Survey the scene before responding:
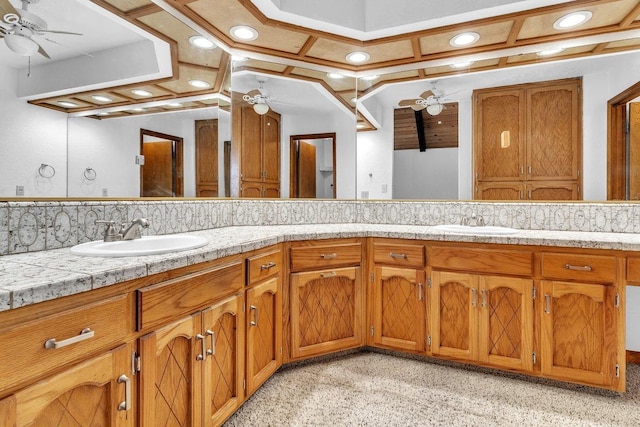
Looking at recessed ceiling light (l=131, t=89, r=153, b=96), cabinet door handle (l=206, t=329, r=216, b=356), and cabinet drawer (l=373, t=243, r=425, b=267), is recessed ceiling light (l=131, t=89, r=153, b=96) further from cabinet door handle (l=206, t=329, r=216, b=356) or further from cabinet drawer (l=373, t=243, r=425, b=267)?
Answer: cabinet drawer (l=373, t=243, r=425, b=267)

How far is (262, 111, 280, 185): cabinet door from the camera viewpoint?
8.41 ft

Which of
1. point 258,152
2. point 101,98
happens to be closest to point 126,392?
point 101,98

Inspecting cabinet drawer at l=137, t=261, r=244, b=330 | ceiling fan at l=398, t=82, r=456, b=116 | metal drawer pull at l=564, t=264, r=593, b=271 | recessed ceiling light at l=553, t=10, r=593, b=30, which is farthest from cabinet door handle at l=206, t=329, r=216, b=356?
recessed ceiling light at l=553, t=10, r=593, b=30

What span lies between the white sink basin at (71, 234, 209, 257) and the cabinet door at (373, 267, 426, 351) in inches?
46.9

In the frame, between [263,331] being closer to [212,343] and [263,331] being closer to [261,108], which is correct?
[212,343]

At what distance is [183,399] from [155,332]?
33 cm

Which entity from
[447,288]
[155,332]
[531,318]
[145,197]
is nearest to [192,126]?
[145,197]

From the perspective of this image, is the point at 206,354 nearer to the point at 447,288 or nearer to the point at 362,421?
the point at 362,421

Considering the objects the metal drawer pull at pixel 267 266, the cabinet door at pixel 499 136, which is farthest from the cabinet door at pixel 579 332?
the metal drawer pull at pixel 267 266

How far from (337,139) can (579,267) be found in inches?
68.9

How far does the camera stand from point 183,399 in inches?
49.9

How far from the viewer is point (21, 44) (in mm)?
1287

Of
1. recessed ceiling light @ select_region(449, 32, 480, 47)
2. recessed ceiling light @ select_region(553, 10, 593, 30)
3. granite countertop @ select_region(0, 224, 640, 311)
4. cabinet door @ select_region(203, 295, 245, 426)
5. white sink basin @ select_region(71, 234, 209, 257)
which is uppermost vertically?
recessed ceiling light @ select_region(449, 32, 480, 47)

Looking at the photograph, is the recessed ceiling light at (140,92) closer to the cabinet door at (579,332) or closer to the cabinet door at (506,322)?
the cabinet door at (506,322)
